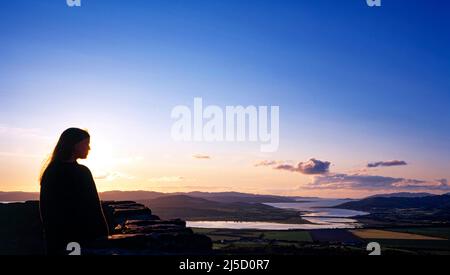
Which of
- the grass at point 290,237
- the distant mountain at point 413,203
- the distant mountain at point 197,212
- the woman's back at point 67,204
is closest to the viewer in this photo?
the woman's back at point 67,204

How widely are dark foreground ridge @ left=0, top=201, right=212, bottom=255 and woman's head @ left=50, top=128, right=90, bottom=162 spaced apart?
3.42ft

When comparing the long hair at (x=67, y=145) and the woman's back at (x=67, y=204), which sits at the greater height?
the long hair at (x=67, y=145)

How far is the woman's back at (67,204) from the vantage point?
174 inches

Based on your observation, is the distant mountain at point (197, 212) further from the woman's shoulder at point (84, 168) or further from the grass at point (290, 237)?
the woman's shoulder at point (84, 168)

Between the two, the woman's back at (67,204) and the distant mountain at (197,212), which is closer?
the woman's back at (67,204)

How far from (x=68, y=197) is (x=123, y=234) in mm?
1904

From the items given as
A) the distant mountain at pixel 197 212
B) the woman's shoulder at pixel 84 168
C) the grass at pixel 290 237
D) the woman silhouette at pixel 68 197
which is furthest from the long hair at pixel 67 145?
the distant mountain at pixel 197 212

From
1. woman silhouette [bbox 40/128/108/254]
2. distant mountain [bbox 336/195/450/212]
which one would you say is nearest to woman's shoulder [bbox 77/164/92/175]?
woman silhouette [bbox 40/128/108/254]

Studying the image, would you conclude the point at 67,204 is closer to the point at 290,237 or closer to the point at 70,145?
the point at 70,145

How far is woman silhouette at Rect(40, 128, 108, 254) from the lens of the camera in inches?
174

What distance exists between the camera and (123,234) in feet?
20.2

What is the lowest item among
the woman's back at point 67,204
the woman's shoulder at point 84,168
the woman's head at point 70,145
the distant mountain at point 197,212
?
the distant mountain at point 197,212
